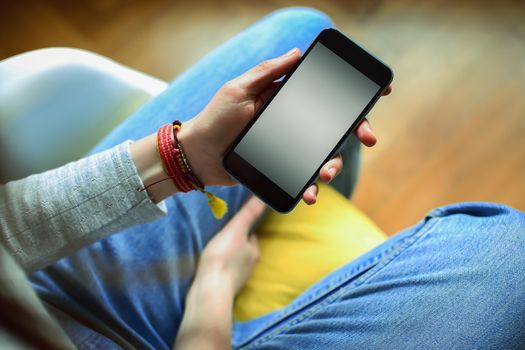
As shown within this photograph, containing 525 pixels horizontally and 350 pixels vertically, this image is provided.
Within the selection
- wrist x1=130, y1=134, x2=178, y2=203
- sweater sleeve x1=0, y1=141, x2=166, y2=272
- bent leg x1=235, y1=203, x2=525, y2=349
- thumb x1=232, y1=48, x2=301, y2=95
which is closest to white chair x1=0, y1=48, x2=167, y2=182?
sweater sleeve x1=0, y1=141, x2=166, y2=272

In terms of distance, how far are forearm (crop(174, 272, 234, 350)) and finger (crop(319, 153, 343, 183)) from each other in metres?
0.21

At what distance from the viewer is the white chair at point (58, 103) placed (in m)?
0.60

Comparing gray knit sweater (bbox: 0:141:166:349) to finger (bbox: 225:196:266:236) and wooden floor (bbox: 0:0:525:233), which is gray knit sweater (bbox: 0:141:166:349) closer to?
finger (bbox: 225:196:266:236)

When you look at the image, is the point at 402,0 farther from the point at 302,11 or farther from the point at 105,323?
the point at 105,323

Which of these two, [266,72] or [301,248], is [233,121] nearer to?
[266,72]

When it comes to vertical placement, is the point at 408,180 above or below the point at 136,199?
above

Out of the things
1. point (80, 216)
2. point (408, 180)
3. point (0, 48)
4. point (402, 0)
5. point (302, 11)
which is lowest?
point (0, 48)

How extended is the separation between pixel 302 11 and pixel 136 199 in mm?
388

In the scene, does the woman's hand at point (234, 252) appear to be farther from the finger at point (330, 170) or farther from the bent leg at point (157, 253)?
the finger at point (330, 170)

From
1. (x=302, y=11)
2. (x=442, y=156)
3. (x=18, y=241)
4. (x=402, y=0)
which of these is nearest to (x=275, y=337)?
(x=18, y=241)

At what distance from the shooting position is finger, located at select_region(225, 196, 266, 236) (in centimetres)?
66

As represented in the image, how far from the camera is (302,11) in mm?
709

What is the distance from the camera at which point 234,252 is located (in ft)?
2.07

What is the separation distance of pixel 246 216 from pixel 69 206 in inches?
9.6
